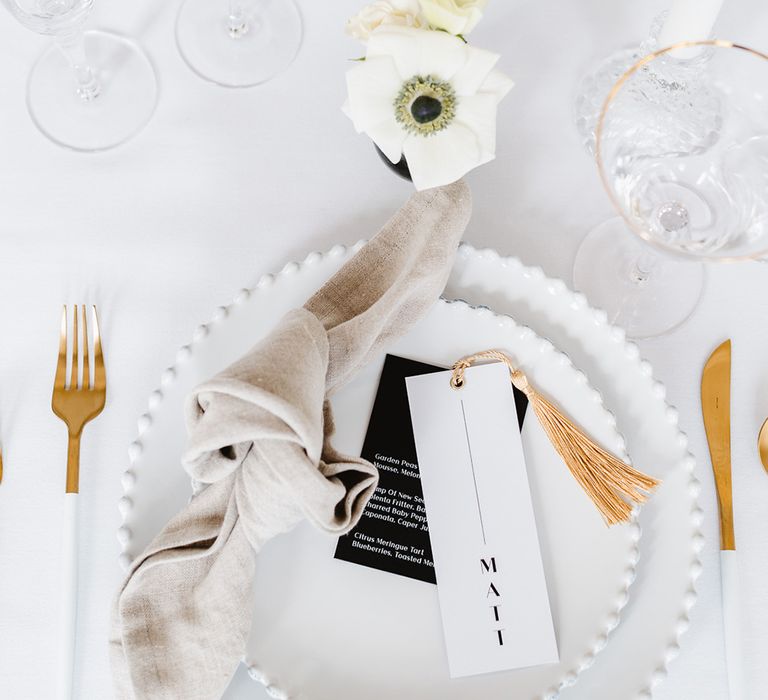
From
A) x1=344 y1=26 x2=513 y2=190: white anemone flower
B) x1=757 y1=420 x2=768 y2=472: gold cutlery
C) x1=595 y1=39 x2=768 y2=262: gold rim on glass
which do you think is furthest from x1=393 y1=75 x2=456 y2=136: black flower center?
x1=757 y1=420 x2=768 y2=472: gold cutlery

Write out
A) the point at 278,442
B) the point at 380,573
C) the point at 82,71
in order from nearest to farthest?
A: the point at 278,442
the point at 380,573
the point at 82,71

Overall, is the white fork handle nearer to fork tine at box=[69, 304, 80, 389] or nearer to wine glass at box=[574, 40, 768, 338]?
fork tine at box=[69, 304, 80, 389]

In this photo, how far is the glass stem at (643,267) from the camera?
0.68 m

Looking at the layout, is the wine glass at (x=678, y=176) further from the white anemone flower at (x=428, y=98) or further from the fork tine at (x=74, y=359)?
the fork tine at (x=74, y=359)

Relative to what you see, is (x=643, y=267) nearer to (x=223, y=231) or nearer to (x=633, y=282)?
(x=633, y=282)

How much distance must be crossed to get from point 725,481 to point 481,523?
0.67 ft

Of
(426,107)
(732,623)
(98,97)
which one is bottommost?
(732,623)

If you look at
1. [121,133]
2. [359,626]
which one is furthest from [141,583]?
[121,133]

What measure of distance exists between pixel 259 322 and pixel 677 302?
35 centimetres

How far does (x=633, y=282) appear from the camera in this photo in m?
0.70

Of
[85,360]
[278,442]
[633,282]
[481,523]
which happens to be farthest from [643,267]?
[85,360]

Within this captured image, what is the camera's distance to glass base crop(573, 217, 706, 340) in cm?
68

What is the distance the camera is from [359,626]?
60cm

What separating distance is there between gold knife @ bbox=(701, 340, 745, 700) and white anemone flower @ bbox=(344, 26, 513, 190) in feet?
0.96
